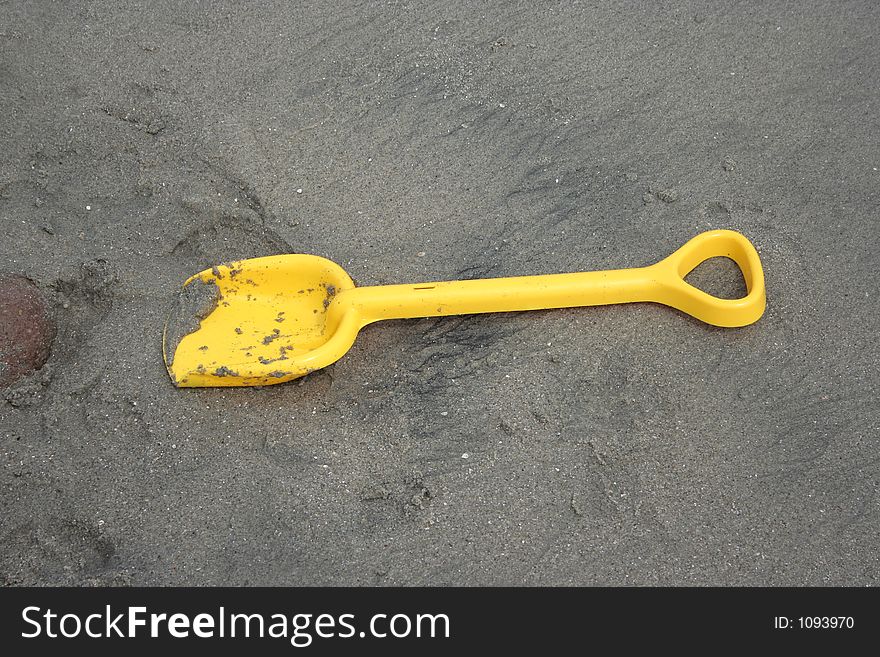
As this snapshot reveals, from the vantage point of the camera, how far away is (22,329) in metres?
1.81

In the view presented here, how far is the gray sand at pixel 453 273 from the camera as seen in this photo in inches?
62.2

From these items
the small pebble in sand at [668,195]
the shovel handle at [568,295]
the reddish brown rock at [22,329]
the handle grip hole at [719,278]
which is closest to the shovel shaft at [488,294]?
the shovel handle at [568,295]

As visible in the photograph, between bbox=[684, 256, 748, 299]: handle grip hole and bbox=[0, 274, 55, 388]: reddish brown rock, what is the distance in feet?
4.62

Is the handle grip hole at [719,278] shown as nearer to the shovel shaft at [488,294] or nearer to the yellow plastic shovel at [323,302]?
the yellow plastic shovel at [323,302]

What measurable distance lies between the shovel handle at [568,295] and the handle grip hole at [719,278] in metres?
0.05

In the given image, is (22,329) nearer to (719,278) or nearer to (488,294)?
(488,294)

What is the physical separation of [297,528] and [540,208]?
945mm

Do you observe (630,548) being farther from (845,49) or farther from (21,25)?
(21,25)

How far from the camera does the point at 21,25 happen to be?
2.33 meters

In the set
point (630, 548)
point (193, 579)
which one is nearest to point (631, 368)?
point (630, 548)

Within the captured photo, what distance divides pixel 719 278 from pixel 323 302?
89 cm

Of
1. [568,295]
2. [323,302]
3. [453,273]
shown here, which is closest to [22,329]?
[323,302]

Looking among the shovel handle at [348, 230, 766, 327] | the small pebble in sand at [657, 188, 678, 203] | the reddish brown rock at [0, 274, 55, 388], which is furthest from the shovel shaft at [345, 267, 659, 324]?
the reddish brown rock at [0, 274, 55, 388]

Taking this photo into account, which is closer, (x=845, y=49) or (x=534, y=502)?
(x=534, y=502)
